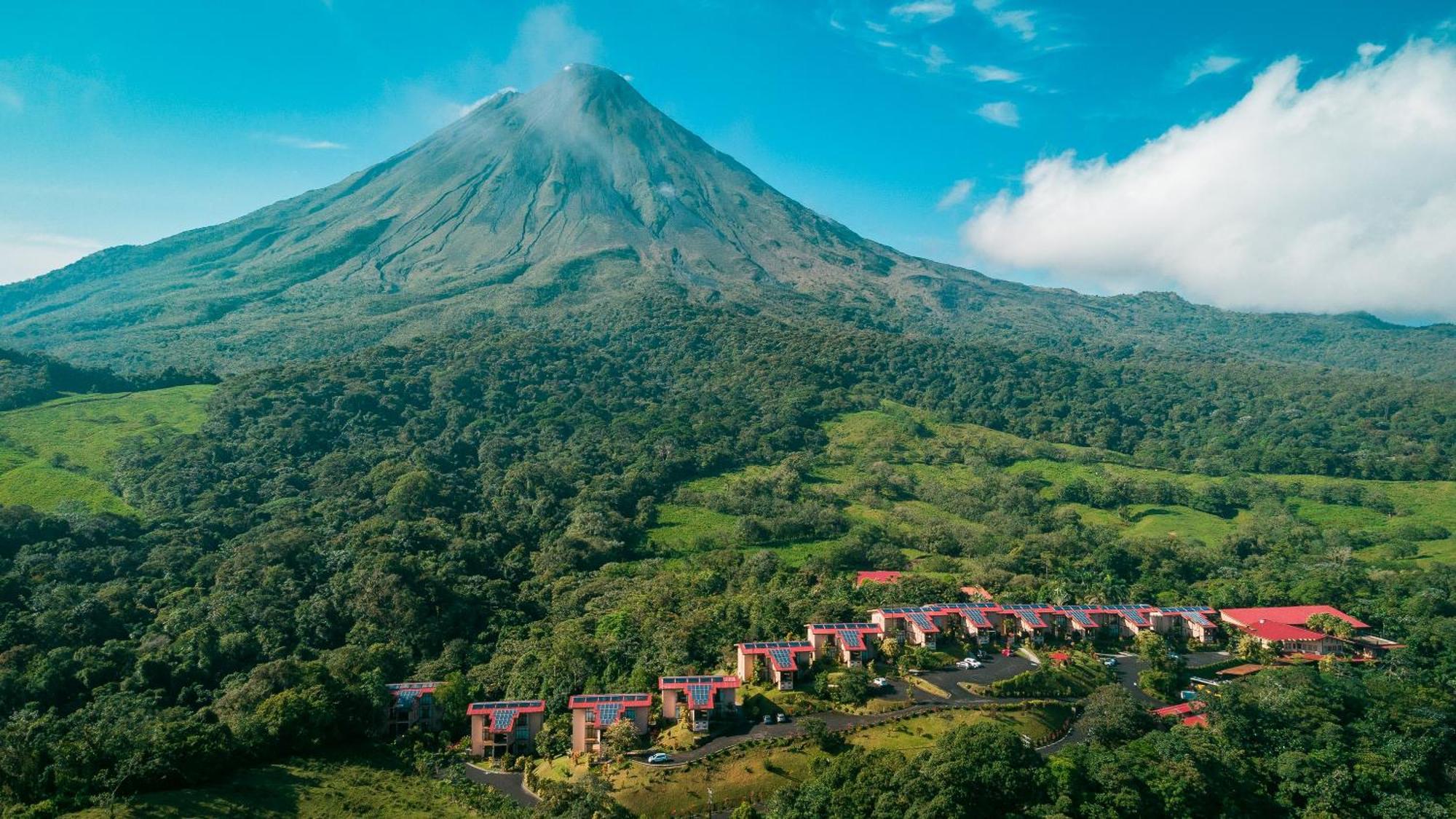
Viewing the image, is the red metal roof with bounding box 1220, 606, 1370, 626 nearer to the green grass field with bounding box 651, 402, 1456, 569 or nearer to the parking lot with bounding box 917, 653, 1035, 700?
the parking lot with bounding box 917, 653, 1035, 700

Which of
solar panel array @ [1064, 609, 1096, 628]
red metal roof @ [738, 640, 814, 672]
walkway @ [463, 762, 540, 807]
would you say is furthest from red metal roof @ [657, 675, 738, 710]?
solar panel array @ [1064, 609, 1096, 628]

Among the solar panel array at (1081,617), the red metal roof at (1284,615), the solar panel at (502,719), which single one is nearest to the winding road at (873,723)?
the solar panel at (502,719)

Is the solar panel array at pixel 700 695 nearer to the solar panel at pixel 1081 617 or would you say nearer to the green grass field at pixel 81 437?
the solar panel at pixel 1081 617

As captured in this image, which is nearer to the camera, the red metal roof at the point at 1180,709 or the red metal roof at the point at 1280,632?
the red metal roof at the point at 1180,709

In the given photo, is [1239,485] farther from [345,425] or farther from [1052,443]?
[345,425]

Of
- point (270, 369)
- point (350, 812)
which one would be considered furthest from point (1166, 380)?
point (350, 812)

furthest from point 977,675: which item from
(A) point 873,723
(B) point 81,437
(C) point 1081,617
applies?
(B) point 81,437
